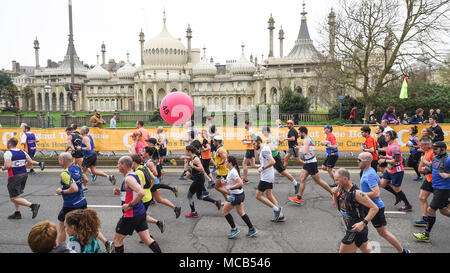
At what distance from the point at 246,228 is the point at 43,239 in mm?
4688

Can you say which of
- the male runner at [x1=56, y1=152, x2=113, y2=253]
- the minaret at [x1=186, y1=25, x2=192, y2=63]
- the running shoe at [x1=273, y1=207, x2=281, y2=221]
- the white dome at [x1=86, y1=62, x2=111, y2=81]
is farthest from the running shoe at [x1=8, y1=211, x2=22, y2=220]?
the white dome at [x1=86, y1=62, x2=111, y2=81]

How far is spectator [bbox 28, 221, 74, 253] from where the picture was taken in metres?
3.43

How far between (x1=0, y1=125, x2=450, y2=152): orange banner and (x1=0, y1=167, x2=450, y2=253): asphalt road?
184 inches

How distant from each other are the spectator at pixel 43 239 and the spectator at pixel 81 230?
0.43 m

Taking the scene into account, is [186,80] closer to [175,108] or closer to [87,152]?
[175,108]

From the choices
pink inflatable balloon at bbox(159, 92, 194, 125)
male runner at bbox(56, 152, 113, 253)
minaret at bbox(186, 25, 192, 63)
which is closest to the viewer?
male runner at bbox(56, 152, 113, 253)

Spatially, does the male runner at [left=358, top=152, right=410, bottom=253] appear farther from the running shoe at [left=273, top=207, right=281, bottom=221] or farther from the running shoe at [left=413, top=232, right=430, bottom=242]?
the running shoe at [left=273, top=207, right=281, bottom=221]

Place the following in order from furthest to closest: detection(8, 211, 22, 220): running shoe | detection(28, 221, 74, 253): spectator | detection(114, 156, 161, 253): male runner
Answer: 1. detection(8, 211, 22, 220): running shoe
2. detection(114, 156, 161, 253): male runner
3. detection(28, 221, 74, 253): spectator

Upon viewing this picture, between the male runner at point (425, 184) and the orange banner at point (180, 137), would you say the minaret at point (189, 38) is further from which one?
the male runner at point (425, 184)

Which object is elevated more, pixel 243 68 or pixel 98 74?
pixel 98 74

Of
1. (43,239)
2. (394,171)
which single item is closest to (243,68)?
(394,171)

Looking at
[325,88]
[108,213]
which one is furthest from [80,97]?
[108,213]

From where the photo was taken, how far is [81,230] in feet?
13.0
